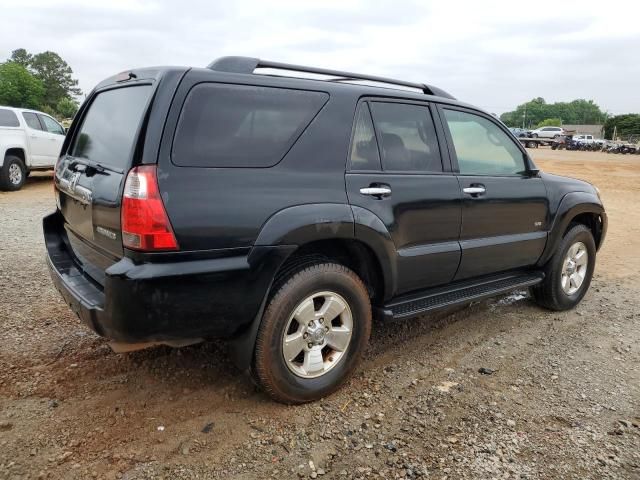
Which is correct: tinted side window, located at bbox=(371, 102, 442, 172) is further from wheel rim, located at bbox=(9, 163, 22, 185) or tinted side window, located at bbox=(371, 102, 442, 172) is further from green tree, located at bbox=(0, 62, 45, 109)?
green tree, located at bbox=(0, 62, 45, 109)

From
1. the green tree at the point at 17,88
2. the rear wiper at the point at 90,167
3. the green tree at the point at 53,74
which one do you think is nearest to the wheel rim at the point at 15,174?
the rear wiper at the point at 90,167

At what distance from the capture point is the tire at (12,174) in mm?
10719

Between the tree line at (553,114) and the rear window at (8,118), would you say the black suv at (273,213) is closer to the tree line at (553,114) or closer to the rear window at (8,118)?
the rear window at (8,118)

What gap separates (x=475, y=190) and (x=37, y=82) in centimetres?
8861

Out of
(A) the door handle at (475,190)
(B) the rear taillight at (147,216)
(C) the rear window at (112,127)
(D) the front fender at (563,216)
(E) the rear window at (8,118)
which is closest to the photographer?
(B) the rear taillight at (147,216)

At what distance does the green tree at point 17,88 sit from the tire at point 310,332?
81.7 m

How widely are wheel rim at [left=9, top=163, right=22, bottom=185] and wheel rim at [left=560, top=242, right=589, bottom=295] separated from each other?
1101 centimetres

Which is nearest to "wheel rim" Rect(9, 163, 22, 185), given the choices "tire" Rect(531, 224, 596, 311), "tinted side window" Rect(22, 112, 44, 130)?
"tinted side window" Rect(22, 112, 44, 130)

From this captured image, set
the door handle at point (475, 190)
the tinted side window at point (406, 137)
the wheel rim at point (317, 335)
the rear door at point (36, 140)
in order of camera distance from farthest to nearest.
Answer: the rear door at point (36, 140) < the door handle at point (475, 190) < the tinted side window at point (406, 137) < the wheel rim at point (317, 335)

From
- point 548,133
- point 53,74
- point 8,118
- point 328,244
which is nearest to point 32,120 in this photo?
point 8,118

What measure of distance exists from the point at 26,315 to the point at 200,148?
2.53 meters

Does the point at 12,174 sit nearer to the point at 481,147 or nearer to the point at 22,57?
the point at 481,147


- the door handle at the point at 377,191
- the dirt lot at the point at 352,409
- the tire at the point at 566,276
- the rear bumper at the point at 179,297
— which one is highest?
the door handle at the point at 377,191

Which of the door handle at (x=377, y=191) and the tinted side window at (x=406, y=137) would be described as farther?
the tinted side window at (x=406, y=137)
